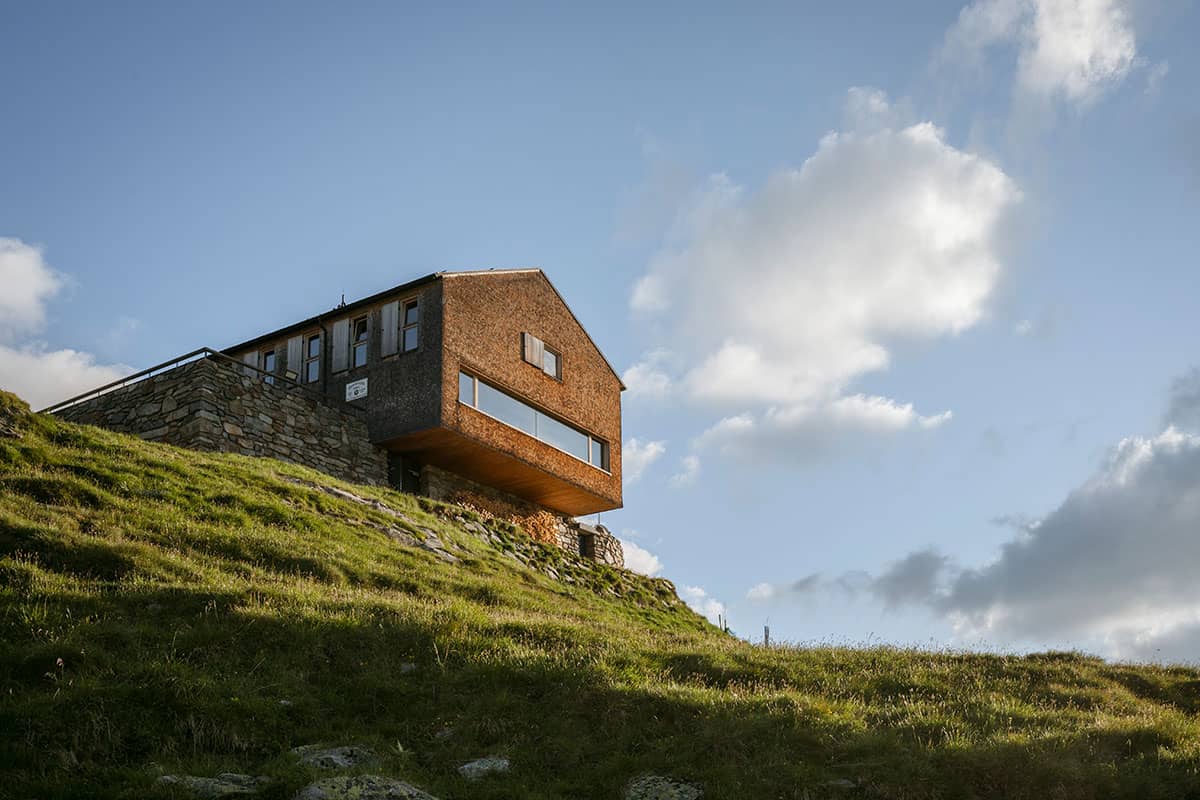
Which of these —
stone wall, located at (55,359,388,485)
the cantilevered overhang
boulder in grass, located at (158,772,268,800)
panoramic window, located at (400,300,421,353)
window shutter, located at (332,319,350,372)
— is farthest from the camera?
window shutter, located at (332,319,350,372)

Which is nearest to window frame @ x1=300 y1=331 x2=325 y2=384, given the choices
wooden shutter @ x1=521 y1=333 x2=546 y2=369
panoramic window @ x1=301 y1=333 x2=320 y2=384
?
panoramic window @ x1=301 y1=333 x2=320 y2=384

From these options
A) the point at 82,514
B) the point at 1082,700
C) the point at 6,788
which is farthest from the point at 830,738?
the point at 82,514

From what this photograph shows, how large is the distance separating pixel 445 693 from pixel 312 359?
24930 mm

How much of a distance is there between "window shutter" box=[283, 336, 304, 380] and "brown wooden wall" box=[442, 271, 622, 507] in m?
5.93

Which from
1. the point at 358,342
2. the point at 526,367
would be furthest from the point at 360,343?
the point at 526,367

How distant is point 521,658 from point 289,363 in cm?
2489

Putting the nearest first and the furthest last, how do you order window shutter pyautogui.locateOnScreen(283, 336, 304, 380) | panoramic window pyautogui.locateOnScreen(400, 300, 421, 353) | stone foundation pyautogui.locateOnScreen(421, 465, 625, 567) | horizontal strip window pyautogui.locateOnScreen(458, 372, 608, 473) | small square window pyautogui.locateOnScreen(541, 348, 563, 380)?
panoramic window pyautogui.locateOnScreen(400, 300, 421, 353) < horizontal strip window pyautogui.locateOnScreen(458, 372, 608, 473) < stone foundation pyautogui.locateOnScreen(421, 465, 625, 567) < window shutter pyautogui.locateOnScreen(283, 336, 304, 380) < small square window pyautogui.locateOnScreen(541, 348, 563, 380)

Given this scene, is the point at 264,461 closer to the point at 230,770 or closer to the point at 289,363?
the point at 289,363

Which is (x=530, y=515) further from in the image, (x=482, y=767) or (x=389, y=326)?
(x=482, y=767)

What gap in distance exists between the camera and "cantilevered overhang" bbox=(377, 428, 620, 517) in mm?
32844

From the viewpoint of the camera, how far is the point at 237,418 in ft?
95.8

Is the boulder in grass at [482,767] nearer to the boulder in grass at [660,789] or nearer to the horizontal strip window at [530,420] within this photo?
the boulder in grass at [660,789]

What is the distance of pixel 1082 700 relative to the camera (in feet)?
48.5

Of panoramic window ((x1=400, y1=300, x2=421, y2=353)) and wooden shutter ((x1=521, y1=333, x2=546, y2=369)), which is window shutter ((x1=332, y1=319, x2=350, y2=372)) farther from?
wooden shutter ((x1=521, y1=333, x2=546, y2=369))
